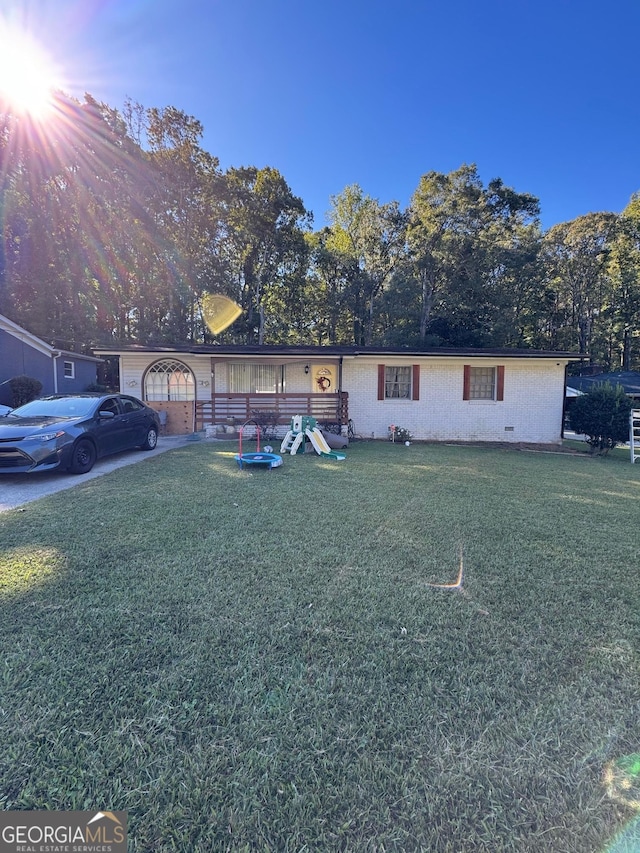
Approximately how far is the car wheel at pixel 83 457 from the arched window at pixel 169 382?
6.33 m

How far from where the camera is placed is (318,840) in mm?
1215

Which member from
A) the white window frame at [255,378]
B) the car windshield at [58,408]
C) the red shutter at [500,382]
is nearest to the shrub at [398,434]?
→ the red shutter at [500,382]

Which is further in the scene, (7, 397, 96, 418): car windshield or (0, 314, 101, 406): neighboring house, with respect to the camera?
(0, 314, 101, 406): neighboring house

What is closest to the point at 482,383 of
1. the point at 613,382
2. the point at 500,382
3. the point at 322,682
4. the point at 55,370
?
the point at 500,382

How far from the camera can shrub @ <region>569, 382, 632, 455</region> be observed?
10.4 m

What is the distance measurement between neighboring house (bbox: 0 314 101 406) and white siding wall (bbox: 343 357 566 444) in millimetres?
13038

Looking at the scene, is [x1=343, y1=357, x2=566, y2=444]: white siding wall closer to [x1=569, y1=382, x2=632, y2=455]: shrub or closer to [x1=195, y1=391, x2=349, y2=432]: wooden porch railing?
[x1=195, y1=391, x2=349, y2=432]: wooden porch railing

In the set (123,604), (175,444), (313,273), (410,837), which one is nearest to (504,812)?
(410,837)

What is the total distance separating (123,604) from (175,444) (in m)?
8.11

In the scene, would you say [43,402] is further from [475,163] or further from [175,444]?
[475,163]

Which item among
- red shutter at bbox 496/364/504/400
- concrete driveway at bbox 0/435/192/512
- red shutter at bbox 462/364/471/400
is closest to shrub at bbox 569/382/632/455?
red shutter at bbox 496/364/504/400

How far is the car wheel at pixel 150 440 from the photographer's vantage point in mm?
8858

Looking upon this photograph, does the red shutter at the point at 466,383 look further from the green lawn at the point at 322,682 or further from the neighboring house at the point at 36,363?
the neighboring house at the point at 36,363

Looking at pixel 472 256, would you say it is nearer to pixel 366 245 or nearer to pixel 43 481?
pixel 366 245
